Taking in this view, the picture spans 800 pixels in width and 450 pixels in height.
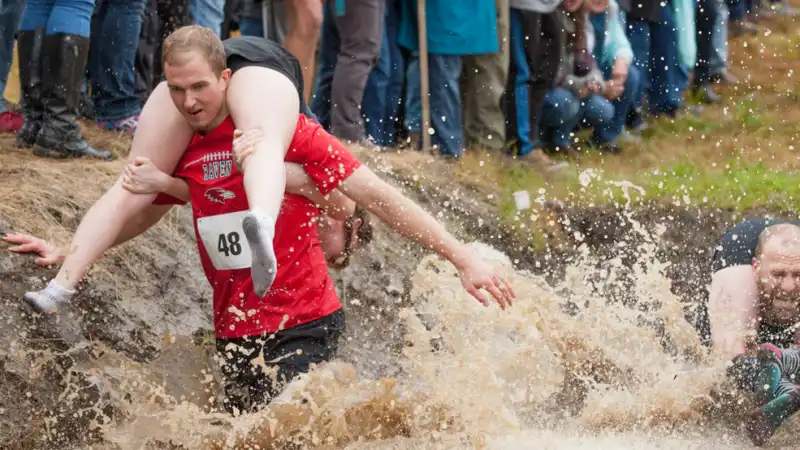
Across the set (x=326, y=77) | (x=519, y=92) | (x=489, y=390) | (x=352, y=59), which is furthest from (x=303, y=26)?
(x=489, y=390)

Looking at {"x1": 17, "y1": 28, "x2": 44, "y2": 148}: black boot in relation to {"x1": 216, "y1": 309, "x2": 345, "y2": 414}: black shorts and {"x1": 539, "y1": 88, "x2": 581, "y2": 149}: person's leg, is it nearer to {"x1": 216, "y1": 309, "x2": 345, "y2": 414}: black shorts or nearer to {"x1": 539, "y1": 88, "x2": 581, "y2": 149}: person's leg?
{"x1": 216, "y1": 309, "x2": 345, "y2": 414}: black shorts

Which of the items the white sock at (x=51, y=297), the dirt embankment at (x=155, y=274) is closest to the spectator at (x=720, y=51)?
the dirt embankment at (x=155, y=274)

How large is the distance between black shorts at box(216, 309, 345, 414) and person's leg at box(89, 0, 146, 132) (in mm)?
2931

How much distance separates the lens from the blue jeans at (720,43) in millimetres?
12555

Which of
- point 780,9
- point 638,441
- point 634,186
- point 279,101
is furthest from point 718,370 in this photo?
point 780,9

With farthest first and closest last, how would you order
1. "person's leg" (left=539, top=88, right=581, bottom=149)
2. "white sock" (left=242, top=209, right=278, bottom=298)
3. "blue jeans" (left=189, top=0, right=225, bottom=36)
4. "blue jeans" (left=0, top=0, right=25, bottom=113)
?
"person's leg" (left=539, top=88, right=581, bottom=149)
"blue jeans" (left=189, top=0, right=225, bottom=36)
"blue jeans" (left=0, top=0, right=25, bottom=113)
"white sock" (left=242, top=209, right=278, bottom=298)

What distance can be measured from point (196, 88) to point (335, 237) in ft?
3.14

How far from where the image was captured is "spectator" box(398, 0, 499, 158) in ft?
29.1

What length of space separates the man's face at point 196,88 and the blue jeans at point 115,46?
2.92 meters

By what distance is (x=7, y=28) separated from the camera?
7.31 metres

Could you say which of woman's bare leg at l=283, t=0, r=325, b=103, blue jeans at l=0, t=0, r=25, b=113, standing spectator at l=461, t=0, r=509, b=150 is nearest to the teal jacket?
standing spectator at l=461, t=0, r=509, b=150

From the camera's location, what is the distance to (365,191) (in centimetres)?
485

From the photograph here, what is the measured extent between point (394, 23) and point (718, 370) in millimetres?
3679

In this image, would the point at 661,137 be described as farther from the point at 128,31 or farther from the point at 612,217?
the point at 128,31
